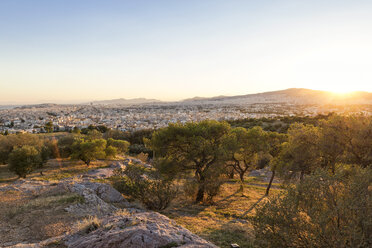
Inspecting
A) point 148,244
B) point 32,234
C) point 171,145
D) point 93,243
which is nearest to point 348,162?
point 171,145

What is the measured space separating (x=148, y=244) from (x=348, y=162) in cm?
1657

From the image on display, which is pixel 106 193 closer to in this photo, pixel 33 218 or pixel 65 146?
pixel 33 218

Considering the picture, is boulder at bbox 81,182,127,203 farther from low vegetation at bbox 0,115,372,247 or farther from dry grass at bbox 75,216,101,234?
dry grass at bbox 75,216,101,234

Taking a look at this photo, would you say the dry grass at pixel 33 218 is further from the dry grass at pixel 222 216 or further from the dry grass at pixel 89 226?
the dry grass at pixel 222 216

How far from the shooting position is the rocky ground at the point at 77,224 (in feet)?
24.0

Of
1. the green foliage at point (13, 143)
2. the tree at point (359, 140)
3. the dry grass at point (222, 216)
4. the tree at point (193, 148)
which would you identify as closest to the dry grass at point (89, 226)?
the dry grass at point (222, 216)

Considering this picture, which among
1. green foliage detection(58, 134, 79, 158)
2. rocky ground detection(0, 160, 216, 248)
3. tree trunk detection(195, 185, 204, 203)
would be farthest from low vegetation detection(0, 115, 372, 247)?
green foliage detection(58, 134, 79, 158)

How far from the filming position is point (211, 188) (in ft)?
63.4

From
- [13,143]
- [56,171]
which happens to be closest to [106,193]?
[56,171]

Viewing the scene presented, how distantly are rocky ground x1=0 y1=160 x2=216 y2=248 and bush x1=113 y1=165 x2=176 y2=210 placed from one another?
1105 millimetres

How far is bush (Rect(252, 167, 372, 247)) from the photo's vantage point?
672 cm

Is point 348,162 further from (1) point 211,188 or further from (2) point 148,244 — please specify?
(2) point 148,244

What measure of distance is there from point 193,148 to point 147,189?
5.79m

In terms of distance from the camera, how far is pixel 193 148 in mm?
19734
